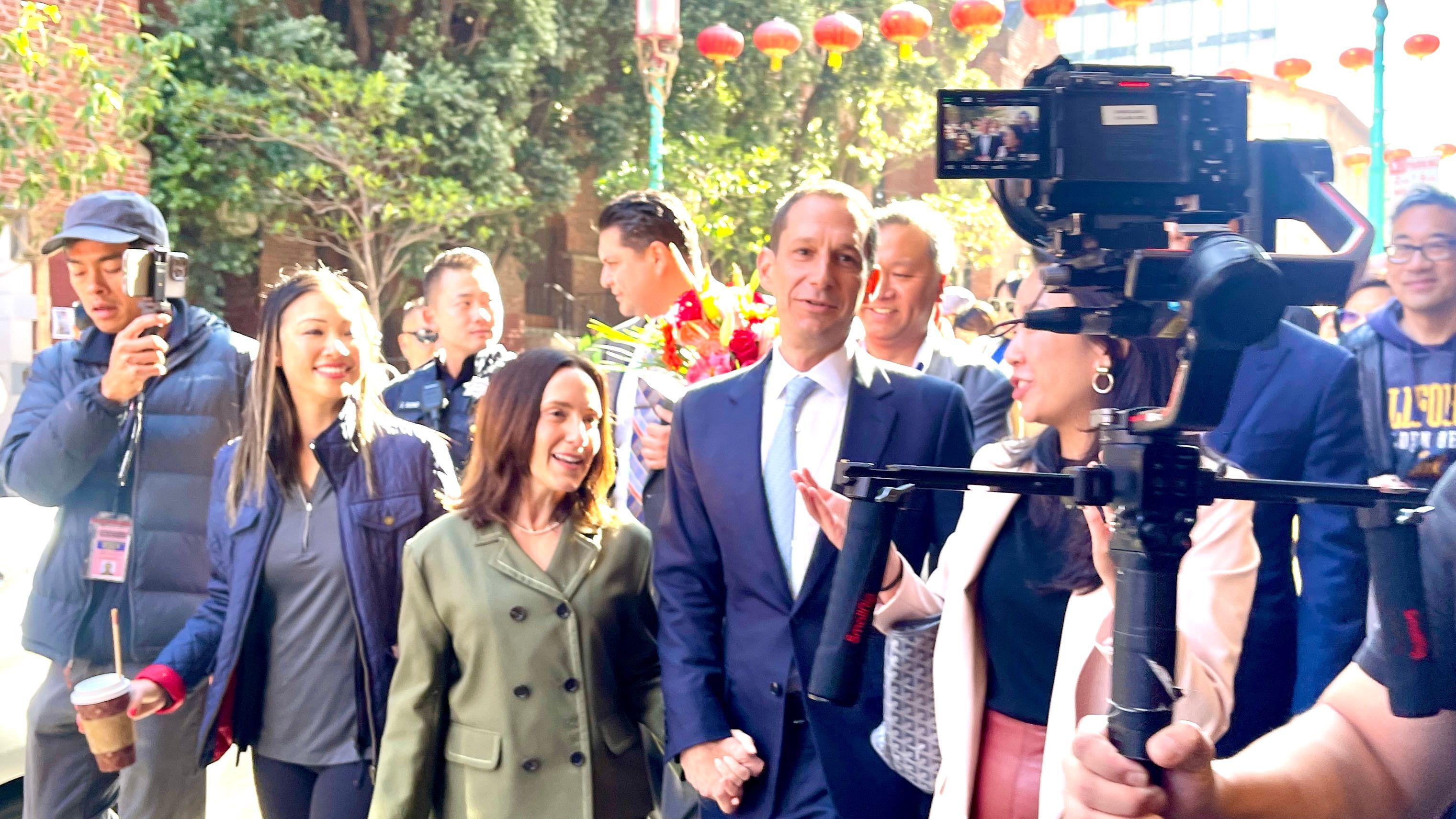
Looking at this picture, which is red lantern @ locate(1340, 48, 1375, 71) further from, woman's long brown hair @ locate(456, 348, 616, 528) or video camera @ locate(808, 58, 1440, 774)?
video camera @ locate(808, 58, 1440, 774)

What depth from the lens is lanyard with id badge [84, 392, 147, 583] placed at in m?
4.30

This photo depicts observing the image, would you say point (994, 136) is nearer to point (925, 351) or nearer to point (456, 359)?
point (925, 351)

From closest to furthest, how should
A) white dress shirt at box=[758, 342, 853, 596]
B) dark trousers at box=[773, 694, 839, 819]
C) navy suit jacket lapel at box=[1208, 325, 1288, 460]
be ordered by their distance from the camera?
dark trousers at box=[773, 694, 839, 819] < white dress shirt at box=[758, 342, 853, 596] < navy suit jacket lapel at box=[1208, 325, 1288, 460]

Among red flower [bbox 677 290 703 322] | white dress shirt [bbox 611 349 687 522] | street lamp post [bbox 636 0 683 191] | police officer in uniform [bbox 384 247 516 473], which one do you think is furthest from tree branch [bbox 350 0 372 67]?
red flower [bbox 677 290 703 322]

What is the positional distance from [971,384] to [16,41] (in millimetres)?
7035

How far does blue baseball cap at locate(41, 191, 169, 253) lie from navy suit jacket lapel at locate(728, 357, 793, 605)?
2.14 m

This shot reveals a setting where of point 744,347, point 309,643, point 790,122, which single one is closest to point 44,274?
point 790,122

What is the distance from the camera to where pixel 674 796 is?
374 centimetres

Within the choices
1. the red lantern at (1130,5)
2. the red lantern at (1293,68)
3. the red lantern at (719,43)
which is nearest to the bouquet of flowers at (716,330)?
the red lantern at (1130,5)

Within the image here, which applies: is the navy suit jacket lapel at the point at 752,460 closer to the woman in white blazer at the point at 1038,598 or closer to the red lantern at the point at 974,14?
the woman in white blazer at the point at 1038,598

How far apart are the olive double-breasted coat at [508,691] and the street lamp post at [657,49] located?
11.6m

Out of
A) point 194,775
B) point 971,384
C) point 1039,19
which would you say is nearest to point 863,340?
point 971,384

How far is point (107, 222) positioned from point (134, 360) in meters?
0.62

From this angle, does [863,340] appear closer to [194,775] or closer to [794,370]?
[794,370]
